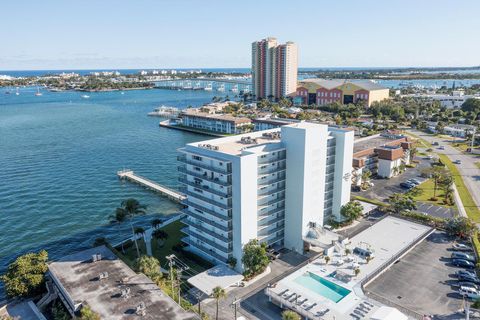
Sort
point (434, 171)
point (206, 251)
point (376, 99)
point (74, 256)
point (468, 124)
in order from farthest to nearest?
point (376, 99), point (468, 124), point (434, 171), point (206, 251), point (74, 256)

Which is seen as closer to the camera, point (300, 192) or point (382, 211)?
point (300, 192)

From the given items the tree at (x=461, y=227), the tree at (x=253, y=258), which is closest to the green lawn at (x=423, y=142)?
the tree at (x=461, y=227)

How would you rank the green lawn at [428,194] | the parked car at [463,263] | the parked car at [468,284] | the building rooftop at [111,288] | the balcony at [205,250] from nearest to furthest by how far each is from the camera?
the building rooftop at [111,288]
the parked car at [468,284]
the parked car at [463,263]
the balcony at [205,250]
the green lawn at [428,194]

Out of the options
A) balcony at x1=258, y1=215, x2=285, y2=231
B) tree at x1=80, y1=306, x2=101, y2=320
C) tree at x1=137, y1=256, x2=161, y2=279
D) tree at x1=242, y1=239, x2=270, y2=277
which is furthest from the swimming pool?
tree at x1=80, y1=306, x2=101, y2=320

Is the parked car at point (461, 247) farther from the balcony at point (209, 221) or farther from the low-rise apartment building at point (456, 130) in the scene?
the low-rise apartment building at point (456, 130)

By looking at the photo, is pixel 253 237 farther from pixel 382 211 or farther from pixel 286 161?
pixel 382 211

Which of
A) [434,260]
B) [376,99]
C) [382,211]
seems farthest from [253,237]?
[376,99]

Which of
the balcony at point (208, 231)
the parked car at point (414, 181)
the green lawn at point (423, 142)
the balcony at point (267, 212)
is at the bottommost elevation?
the parked car at point (414, 181)
